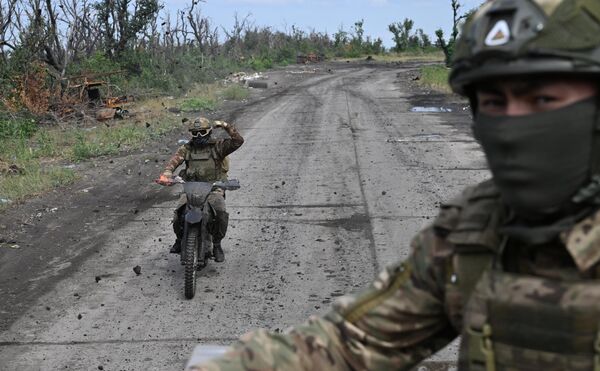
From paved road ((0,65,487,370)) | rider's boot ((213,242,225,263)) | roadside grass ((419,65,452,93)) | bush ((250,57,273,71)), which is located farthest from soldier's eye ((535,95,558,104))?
bush ((250,57,273,71))

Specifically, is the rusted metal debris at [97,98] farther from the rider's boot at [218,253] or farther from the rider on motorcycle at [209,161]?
the rider's boot at [218,253]

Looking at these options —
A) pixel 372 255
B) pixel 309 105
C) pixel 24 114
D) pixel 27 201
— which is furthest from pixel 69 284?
pixel 309 105

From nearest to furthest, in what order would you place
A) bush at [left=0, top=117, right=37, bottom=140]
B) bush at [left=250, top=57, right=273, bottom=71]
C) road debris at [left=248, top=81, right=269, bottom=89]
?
bush at [left=0, top=117, right=37, bottom=140] → road debris at [left=248, top=81, right=269, bottom=89] → bush at [left=250, top=57, right=273, bottom=71]

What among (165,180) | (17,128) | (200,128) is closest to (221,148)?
(200,128)

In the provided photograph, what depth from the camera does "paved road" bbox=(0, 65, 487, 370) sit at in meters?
5.39

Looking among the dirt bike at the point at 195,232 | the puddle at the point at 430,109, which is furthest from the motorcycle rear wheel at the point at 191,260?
the puddle at the point at 430,109

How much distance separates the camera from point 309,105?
21906 millimetres

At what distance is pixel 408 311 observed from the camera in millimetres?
1701

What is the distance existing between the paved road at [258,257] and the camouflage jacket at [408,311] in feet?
10.8

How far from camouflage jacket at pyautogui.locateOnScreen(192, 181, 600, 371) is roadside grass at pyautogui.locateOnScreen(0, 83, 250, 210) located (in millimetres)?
8467

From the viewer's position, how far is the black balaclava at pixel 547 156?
1.52 m

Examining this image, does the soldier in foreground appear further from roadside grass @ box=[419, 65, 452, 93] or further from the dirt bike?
roadside grass @ box=[419, 65, 452, 93]

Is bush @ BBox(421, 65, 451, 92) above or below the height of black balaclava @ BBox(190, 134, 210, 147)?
below

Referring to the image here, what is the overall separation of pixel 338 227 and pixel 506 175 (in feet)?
21.9
